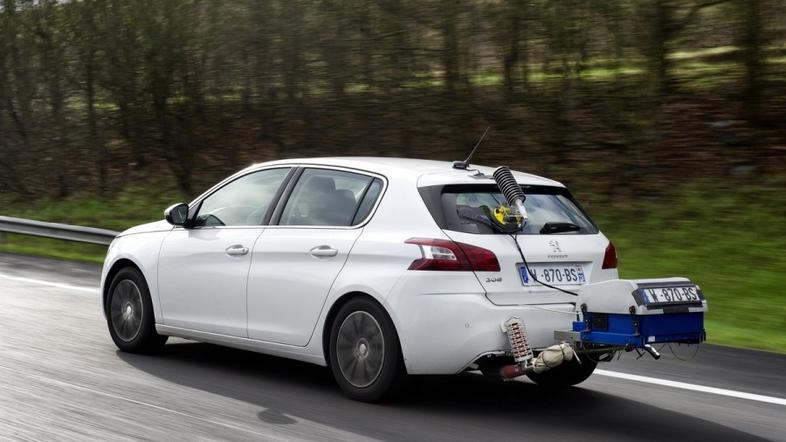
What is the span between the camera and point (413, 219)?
6805 mm

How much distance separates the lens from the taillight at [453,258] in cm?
652

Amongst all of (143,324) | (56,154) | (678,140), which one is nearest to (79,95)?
(56,154)

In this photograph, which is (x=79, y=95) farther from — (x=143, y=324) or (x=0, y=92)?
(x=143, y=324)

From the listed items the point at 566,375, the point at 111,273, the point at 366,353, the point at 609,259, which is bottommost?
the point at 566,375

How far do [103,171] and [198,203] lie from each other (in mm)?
16213

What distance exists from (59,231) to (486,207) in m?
11.8

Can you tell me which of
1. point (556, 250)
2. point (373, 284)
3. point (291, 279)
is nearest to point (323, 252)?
point (291, 279)

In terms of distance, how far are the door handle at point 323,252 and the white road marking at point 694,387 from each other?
2301 mm

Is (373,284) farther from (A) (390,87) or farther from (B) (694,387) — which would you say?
(A) (390,87)

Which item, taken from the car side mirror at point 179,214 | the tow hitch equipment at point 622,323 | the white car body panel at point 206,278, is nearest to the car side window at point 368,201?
the white car body panel at point 206,278

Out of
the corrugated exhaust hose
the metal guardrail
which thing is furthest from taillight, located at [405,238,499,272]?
the metal guardrail

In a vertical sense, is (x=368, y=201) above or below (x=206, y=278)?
above

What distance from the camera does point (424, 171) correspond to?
7.12 metres

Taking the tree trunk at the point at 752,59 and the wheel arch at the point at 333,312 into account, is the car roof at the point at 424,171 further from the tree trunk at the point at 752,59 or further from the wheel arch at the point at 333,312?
the tree trunk at the point at 752,59
